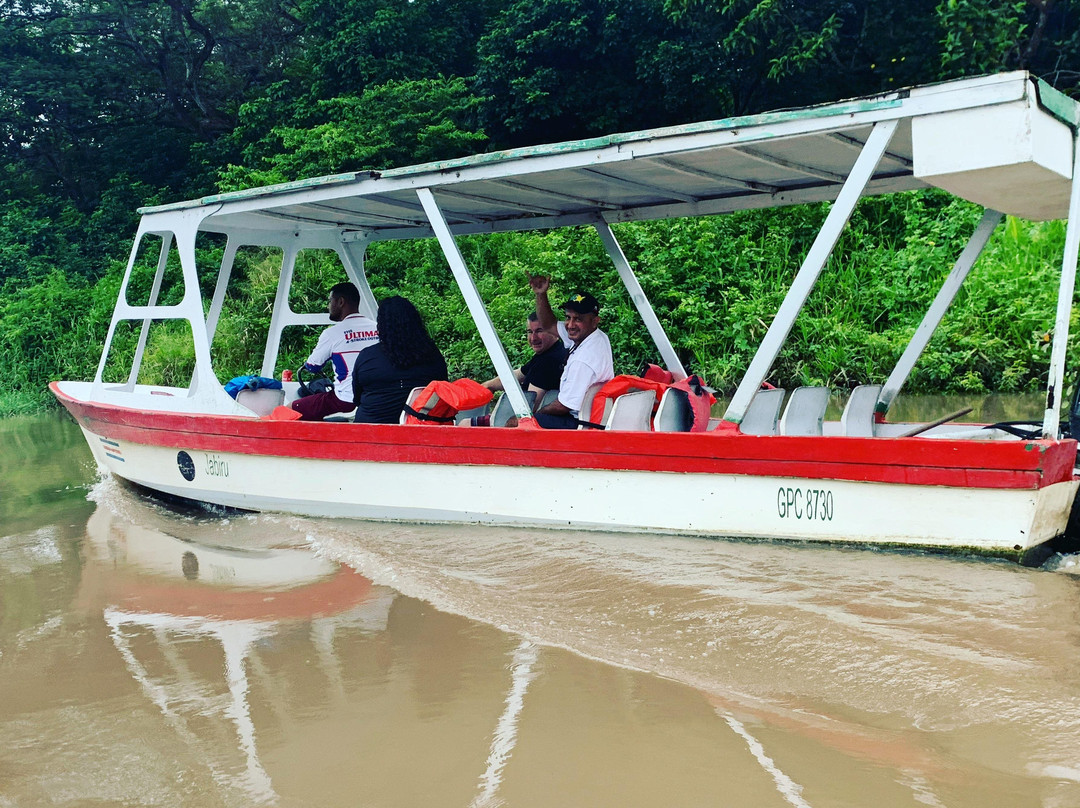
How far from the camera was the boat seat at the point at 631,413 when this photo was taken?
17.9ft

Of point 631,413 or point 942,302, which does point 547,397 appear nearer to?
point 631,413

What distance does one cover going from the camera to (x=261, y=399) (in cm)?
755

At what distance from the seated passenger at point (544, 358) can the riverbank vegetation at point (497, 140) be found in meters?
4.23

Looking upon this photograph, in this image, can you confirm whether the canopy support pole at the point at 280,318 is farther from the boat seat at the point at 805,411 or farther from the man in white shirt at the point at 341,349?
the boat seat at the point at 805,411

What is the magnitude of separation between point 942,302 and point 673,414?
1718 mm

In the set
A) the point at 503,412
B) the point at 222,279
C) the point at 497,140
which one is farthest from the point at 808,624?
the point at 497,140

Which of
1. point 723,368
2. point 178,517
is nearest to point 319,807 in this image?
point 178,517

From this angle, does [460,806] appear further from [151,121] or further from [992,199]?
[151,121]

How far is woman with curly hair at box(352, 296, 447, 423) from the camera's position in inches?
246

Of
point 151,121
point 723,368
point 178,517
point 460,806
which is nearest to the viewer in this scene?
point 460,806

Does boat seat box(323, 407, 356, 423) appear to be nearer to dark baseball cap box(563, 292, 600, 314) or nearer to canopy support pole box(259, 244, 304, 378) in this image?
canopy support pole box(259, 244, 304, 378)

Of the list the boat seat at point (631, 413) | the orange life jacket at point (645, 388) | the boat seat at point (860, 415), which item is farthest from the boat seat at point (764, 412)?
the boat seat at point (631, 413)

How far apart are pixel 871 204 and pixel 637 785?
12.2 metres

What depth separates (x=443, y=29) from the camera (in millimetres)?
21250
